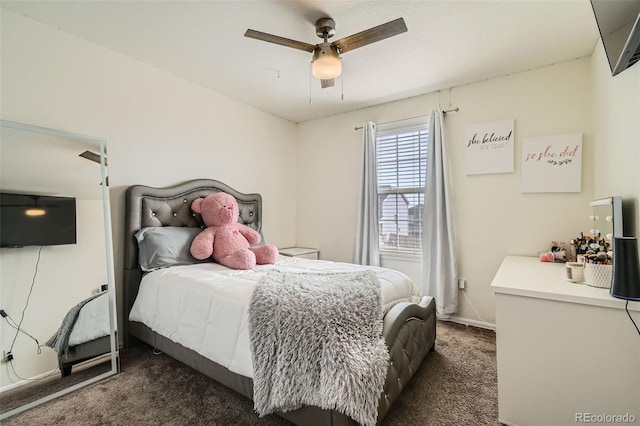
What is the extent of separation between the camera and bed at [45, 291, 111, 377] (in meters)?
1.87

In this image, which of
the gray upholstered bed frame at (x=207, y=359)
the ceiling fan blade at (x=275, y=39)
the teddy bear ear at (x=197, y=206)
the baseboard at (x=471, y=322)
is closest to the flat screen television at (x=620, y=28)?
the ceiling fan blade at (x=275, y=39)

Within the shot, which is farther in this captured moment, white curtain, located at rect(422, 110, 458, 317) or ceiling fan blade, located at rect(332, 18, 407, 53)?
white curtain, located at rect(422, 110, 458, 317)

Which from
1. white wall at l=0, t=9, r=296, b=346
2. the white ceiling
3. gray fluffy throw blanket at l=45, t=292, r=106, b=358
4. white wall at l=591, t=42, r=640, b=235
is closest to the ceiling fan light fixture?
the white ceiling

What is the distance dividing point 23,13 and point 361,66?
2.49 meters

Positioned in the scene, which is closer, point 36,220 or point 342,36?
point 36,220

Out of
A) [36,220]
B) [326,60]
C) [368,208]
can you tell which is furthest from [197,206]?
[368,208]

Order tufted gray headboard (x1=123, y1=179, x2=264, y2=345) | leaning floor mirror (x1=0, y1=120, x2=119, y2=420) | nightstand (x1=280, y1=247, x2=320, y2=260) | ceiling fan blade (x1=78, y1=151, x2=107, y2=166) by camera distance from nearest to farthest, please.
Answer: leaning floor mirror (x1=0, y1=120, x2=119, y2=420) < ceiling fan blade (x1=78, y1=151, x2=107, y2=166) < tufted gray headboard (x1=123, y1=179, x2=264, y2=345) < nightstand (x1=280, y1=247, x2=320, y2=260)

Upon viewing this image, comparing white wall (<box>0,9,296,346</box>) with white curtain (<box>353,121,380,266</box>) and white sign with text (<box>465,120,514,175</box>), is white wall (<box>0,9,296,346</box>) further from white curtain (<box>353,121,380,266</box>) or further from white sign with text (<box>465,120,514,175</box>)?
white sign with text (<box>465,120,514,175</box>)

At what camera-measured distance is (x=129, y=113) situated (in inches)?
94.9

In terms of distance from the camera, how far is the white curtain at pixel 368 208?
3379 millimetres

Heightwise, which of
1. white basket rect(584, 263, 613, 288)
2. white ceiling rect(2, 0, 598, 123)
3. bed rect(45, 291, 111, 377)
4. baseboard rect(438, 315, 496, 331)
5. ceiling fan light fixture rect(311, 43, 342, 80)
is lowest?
baseboard rect(438, 315, 496, 331)

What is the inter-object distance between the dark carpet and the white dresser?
275 mm

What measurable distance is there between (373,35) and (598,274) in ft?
6.02

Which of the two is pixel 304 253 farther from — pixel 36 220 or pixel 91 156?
pixel 36 220
